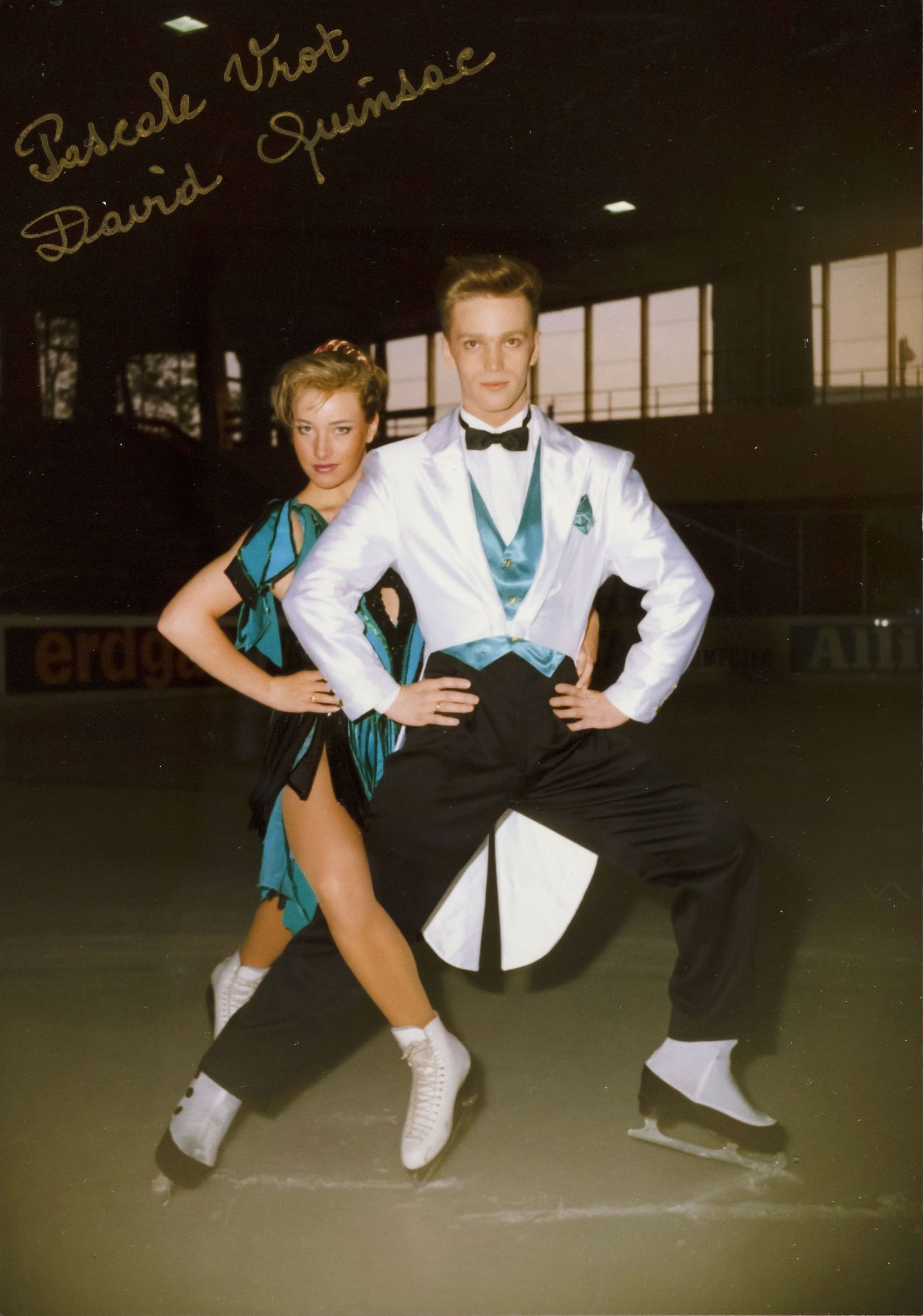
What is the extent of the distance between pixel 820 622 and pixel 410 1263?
18.5 metres

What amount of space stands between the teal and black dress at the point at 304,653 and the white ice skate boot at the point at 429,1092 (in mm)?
314

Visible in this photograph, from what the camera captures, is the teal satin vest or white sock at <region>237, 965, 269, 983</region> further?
white sock at <region>237, 965, 269, 983</region>

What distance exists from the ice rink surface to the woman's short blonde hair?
56.7 inches

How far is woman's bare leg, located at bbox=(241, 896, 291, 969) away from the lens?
2.44 meters

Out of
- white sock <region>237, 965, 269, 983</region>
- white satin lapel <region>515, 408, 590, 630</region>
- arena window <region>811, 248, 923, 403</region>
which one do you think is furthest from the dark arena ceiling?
arena window <region>811, 248, 923, 403</region>

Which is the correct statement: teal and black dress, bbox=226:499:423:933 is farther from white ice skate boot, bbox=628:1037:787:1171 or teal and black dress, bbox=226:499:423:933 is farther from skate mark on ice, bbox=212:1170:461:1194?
white ice skate boot, bbox=628:1037:787:1171

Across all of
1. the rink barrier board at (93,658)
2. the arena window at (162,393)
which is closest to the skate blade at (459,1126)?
the rink barrier board at (93,658)

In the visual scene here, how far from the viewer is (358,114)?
7.26 feet

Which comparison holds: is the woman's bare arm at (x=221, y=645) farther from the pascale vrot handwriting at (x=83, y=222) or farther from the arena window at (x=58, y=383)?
the arena window at (x=58, y=383)

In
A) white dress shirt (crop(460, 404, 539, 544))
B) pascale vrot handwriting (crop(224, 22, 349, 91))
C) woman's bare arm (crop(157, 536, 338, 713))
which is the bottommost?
woman's bare arm (crop(157, 536, 338, 713))

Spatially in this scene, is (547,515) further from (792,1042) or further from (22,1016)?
(22,1016)

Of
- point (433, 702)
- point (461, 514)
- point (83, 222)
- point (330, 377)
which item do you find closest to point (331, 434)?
point (330, 377)

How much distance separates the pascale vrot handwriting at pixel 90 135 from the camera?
2152mm

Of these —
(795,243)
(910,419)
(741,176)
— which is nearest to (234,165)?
(741,176)
